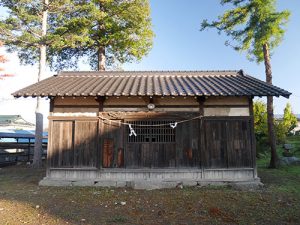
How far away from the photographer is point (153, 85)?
36.2 feet

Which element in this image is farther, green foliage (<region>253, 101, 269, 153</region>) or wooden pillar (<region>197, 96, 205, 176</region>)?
green foliage (<region>253, 101, 269, 153</region>)

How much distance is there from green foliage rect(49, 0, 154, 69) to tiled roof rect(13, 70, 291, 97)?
5825mm

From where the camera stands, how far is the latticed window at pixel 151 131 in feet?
34.2

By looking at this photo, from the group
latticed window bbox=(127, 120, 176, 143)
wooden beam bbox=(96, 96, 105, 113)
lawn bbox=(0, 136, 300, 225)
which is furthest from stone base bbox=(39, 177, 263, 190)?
wooden beam bbox=(96, 96, 105, 113)

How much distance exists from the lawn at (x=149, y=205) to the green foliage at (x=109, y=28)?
37.0 feet

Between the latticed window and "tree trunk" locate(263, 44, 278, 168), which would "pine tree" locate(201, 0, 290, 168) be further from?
the latticed window

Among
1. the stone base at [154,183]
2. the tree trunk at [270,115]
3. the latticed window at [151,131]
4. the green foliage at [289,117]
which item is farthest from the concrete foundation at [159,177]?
the green foliage at [289,117]

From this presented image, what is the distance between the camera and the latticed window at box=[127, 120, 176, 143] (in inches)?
410

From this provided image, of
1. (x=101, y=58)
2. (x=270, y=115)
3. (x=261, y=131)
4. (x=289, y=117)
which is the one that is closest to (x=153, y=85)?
(x=270, y=115)

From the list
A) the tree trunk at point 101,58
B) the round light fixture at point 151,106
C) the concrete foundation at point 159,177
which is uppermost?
the tree trunk at point 101,58

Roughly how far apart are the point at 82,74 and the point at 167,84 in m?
4.56

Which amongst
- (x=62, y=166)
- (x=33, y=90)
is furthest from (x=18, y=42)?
(x=62, y=166)

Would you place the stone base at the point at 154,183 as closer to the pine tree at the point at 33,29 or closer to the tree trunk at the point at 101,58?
the pine tree at the point at 33,29

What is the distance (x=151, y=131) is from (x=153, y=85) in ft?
6.53
